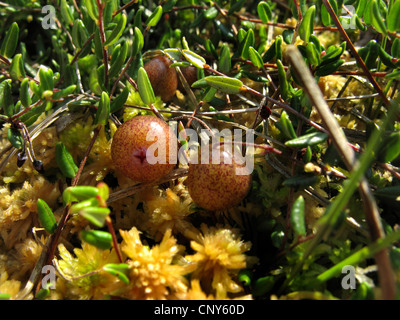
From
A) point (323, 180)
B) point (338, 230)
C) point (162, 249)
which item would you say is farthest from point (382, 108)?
point (162, 249)

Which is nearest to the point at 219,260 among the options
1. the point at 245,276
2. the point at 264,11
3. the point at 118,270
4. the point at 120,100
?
the point at 245,276

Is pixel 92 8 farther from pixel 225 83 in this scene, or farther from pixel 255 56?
pixel 255 56

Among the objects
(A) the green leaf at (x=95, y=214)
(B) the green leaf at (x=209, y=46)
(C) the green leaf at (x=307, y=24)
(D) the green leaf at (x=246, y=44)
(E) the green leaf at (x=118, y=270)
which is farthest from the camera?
(B) the green leaf at (x=209, y=46)

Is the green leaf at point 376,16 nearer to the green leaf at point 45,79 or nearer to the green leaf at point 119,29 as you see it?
the green leaf at point 119,29

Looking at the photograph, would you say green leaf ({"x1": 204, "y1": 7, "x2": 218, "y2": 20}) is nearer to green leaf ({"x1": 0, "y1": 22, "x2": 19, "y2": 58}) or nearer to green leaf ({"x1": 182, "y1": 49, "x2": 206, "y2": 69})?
green leaf ({"x1": 182, "y1": 49, "x2": 206, "y2": 69})

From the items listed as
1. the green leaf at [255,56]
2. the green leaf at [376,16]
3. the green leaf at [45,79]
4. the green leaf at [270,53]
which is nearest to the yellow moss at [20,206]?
the green leaf at [45,79]

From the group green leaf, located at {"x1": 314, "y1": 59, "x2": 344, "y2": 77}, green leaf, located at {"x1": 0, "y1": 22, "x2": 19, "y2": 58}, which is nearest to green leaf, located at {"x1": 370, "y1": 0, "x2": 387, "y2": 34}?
green leaf, located at {"x1": 314, "y1": 59, "x2": 344, "y2": 77}
